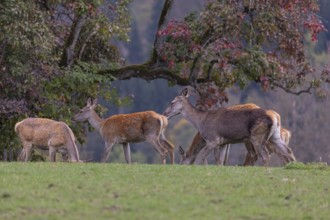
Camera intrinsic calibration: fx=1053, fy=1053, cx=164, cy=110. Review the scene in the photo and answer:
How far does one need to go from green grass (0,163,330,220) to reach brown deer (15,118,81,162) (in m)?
3.31

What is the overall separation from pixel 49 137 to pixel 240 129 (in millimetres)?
3823

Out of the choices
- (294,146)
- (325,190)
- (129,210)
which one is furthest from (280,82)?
(294,146)

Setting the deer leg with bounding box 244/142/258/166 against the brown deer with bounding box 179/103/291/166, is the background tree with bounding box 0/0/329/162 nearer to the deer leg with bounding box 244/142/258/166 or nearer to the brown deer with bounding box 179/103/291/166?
the brown deer with bounding box 179/103/291/166

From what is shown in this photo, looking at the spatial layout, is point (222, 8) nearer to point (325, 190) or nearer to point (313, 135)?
point (325, 190)

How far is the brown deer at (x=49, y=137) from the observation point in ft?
66.4

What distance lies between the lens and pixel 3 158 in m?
25.8

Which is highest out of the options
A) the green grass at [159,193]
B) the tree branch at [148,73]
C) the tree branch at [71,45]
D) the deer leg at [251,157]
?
the tree branch at [71,45]

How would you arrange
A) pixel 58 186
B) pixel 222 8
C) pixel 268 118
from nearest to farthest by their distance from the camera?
pixel 58 186, pixel 268 118, pixel 222 8

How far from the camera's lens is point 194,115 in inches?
891

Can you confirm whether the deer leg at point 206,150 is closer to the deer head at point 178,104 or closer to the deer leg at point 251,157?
the deer leg at point 251,157

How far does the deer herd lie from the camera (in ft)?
67.6

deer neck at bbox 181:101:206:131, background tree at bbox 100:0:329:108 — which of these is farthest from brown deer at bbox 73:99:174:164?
background tree at bbox 100:0:329:108

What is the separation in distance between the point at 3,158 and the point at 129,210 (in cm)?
1349

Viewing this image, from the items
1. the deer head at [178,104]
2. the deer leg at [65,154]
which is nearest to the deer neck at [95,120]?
the deer head at [178,104]
